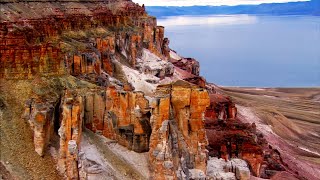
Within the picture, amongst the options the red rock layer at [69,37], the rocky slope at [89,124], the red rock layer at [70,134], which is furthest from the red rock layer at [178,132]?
the red rock layer at [69,37]

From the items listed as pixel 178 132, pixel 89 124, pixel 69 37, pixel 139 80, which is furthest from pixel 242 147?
pixel 69 37

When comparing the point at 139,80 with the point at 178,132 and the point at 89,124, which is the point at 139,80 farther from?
the point at 178,132

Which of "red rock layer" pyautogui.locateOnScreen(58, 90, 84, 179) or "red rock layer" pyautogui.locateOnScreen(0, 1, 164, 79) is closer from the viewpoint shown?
"red rock layer" pyautogui.locateOnScreen(58, 90, 84, 179)

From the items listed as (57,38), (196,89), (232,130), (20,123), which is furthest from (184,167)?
(57,38)

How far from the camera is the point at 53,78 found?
35031mm

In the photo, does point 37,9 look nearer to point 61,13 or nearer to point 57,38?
point 61,13

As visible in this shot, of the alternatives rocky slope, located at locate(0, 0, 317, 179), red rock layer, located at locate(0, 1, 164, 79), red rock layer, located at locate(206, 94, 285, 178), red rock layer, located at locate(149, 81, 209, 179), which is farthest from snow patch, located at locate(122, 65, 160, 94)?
red rock layer, located at locate(149, 81, 209, 179)

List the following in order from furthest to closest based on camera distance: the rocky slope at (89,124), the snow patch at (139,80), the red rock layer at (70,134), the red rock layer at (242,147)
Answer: the snow patch at (139,80), the red rock layer at (242,147), the rocky slope at (89,124), the red rock layer at (70,134)

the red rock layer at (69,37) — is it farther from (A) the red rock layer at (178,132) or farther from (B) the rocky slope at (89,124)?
(A) the red rock layer at (178,132)

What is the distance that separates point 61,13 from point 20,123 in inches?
1125

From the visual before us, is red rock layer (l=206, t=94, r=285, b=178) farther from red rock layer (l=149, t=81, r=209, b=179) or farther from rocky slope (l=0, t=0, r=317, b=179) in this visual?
red rock layer (l=149, t=81, r=209, b=179)

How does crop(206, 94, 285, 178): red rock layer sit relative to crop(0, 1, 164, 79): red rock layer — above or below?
below

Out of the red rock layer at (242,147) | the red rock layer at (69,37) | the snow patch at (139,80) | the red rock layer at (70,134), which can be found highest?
the red rock layer at (69,37)

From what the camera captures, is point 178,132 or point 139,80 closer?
point 178,132
